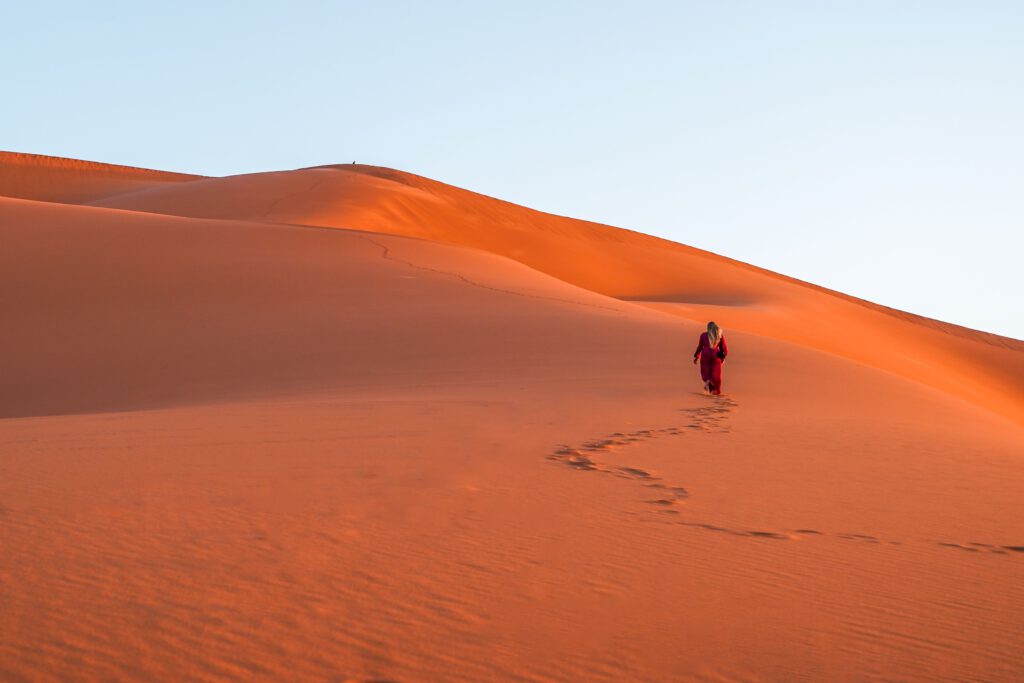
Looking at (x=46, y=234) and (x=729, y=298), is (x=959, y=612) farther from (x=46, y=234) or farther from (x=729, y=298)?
(x=729, y=298)

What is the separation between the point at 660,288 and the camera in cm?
4656

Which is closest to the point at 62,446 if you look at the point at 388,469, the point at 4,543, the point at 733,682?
the point at 388,469

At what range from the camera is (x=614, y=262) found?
1976 inches

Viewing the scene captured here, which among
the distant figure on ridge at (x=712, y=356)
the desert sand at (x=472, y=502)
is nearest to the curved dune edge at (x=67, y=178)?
the desert sand at (x=472, y=502)

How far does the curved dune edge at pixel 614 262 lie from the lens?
1417 inches

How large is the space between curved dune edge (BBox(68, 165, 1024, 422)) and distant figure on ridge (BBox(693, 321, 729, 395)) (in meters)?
18.9

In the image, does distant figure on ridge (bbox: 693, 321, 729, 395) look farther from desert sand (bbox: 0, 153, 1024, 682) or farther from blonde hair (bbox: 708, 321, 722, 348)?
desert sand (bbox: 0, 153, 1024, 682)

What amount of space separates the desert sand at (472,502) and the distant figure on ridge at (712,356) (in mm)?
394

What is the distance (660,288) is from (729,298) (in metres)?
3.44

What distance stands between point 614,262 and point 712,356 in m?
37.3

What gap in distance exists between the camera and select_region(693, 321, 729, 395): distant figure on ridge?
43.1 ft

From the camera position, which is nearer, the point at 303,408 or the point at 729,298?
the point at 303,408

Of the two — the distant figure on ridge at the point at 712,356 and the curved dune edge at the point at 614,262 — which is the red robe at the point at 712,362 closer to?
the distant figure on ridge at the point at 712,356

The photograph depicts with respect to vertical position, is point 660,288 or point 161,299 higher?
point 660,288
